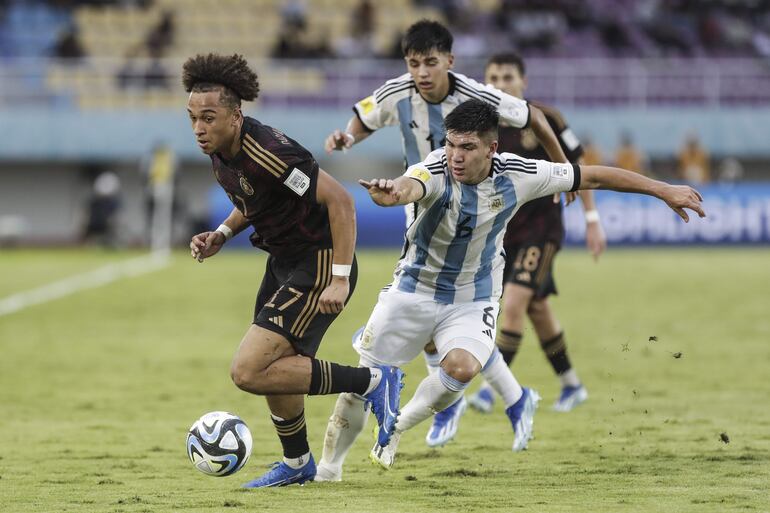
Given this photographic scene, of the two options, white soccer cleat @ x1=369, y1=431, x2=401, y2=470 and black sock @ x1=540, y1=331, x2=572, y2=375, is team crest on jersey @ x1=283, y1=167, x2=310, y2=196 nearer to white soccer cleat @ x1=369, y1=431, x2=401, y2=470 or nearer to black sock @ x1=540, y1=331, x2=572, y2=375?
white soccer cleat @ x1=369, y1=431, x2=401, y2=470

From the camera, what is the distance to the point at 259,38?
1278 inches

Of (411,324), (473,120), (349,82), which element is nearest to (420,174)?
(473,120)

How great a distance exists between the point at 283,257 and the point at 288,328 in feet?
1.40

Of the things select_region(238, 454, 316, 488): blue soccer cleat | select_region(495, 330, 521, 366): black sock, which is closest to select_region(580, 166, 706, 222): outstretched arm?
select_region(238, 454, 316, 488): blue soccer cleat

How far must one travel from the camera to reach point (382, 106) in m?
8.39

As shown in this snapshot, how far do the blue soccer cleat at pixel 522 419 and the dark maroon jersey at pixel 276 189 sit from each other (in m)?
1.97

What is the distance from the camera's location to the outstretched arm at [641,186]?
22.0 feet

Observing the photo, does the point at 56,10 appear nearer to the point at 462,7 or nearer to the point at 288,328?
the point at 462,7

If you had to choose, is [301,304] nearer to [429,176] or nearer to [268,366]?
[268,366]

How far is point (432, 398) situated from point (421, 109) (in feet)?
6.40

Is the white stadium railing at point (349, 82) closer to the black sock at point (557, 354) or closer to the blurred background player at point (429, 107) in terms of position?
the black sock at point (557, 354)

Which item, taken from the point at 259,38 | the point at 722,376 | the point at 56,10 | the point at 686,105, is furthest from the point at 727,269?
the point at 56,10

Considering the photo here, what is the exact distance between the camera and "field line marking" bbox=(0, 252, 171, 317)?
18828 millimetres

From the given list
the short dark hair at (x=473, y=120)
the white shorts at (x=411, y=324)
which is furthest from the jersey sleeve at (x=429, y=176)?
the white shorts at (x=411, y=324)
